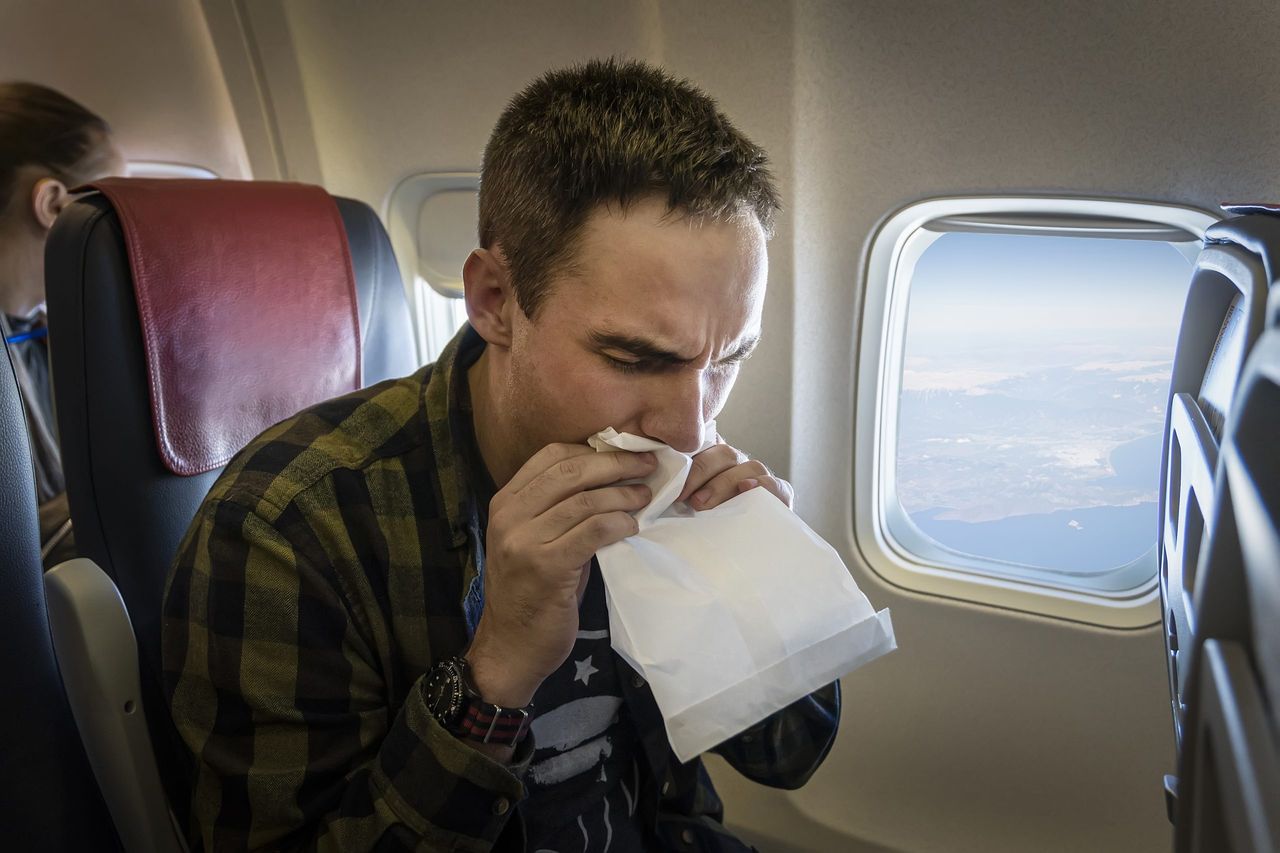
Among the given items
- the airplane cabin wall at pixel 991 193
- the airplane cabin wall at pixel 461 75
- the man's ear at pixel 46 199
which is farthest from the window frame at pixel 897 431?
the man's ear at pixel 46 199

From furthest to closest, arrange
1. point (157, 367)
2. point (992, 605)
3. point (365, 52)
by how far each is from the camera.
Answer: point (365, 52) → point (992, 605) → point (157, 367)

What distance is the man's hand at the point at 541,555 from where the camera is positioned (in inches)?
43.2

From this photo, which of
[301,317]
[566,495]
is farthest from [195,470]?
[566,495]

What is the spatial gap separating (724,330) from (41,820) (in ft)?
3.75

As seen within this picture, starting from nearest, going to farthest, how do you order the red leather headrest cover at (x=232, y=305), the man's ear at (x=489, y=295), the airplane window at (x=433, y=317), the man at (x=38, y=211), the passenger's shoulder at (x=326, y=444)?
the passenger's shoulder at (x=326, y=444), the man's ear at (x=489, y=295), the red leather headrest cover at (x=232, y=305), the man at (x=38, y=211), the airplane window at (x=433, y=317)

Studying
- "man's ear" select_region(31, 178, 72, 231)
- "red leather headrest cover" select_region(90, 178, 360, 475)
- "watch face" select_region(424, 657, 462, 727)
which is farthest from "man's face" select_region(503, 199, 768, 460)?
"man's ear" select_region(31, 178, 72, 231)

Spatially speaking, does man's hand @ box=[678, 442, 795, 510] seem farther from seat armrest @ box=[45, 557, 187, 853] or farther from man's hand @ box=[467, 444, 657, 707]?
seat armrest @ box=[45, 557, 187, 853]

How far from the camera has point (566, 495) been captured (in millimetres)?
1129

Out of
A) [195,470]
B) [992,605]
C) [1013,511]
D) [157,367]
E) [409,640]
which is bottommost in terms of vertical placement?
[992,605]

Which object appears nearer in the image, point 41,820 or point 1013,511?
point 41,820

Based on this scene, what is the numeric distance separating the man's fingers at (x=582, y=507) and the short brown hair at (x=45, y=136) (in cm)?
224

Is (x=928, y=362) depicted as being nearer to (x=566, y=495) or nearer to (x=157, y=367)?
(x=566, y=495)

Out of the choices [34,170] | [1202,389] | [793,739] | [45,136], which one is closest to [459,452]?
[793,739]

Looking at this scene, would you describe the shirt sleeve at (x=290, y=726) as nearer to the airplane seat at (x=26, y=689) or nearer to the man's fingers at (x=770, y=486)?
the airplane seat at (x=26, y=689)
